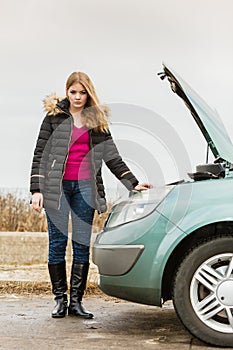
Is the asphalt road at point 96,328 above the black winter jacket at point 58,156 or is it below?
below

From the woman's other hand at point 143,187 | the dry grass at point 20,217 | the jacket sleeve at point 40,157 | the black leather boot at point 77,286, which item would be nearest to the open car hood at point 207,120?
the woman's other hand at point 143,187

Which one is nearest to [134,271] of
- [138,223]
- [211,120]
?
[138,223]

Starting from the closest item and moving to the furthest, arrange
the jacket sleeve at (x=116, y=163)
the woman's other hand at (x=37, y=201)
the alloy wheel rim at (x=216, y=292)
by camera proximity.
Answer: the alloy wheel rim at (x=216, y=292), the woman's other hand at (x=37, y=201), the jacket sleeve at (x=116, y=163)

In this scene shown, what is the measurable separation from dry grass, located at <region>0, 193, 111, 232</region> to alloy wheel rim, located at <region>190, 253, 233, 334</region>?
19.3 ft

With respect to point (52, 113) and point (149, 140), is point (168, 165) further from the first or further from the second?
point (52, 113)

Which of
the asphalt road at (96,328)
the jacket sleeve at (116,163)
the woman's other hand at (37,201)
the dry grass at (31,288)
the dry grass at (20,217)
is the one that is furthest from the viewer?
the dry grass at (20,217)

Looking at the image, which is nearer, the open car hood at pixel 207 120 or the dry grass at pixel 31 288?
the open car hood at pixel 207 120

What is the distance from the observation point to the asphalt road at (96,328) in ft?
14.3

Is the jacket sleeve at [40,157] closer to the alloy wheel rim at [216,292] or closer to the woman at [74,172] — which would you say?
the woman at [74,172]

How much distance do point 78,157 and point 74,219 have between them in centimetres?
47

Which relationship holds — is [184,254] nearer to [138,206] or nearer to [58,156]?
[138,206]

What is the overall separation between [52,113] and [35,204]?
0.69 meters

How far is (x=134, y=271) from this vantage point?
4.38m

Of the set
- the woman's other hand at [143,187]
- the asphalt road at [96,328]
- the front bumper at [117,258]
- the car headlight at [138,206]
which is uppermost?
the woman's other hand at [143,187]
